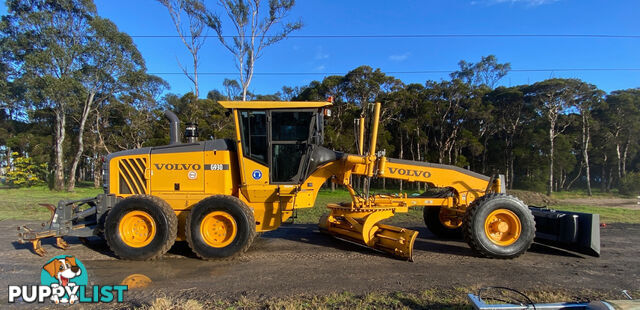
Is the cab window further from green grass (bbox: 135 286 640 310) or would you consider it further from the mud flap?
the mud flap

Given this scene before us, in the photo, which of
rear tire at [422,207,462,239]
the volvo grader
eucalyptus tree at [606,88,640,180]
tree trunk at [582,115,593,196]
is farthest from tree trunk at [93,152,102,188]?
eucalyptus tree at [606,88,640,180]

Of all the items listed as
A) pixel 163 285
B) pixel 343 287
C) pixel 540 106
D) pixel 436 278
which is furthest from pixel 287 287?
pixel 540 106

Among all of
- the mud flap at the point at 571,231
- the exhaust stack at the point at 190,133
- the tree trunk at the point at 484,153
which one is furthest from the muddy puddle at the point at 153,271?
the tree trunk at the point at 484,153

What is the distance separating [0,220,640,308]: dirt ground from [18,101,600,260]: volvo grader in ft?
0.99

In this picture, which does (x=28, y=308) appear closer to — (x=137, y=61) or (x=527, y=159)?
(x=137, y=61)

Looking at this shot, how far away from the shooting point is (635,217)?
1153 centimetres

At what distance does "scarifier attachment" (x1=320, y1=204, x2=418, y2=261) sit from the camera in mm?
5711

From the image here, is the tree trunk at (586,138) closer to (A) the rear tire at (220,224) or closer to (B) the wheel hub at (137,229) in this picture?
(A) the rear tire at (220,224)

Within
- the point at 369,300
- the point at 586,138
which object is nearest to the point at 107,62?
the point at 369,300

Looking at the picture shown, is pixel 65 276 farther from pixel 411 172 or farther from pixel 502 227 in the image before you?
pixel 502 227

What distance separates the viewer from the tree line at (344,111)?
23717 millimetres

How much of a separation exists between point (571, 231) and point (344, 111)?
65.6 feet

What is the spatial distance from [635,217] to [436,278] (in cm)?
1148

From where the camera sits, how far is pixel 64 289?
4078mm
